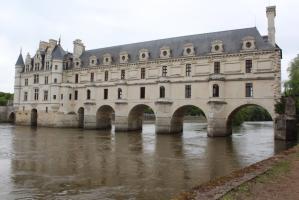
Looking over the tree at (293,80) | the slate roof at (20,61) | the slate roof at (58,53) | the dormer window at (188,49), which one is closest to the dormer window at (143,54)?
the dormer window at (188,49)

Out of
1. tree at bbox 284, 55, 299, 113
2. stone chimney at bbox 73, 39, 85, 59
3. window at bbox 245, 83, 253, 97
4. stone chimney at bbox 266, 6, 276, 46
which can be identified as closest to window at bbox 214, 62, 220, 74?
window at bbox 245, 83, 253, 97

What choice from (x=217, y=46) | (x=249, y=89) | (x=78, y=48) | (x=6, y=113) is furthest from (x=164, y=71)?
(x=6, y=113)

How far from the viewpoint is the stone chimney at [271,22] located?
3219cm

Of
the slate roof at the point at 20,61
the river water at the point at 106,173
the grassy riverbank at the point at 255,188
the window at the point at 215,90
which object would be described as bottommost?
the river water at the point at 106,173

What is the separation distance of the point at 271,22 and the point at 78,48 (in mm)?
31696

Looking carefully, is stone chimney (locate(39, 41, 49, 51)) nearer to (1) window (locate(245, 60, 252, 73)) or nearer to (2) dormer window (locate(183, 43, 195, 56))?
(2) dormer window (locate(183, 43, 195, 56))

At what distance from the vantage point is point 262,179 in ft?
29.7

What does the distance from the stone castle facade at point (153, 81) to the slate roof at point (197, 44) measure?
10cm

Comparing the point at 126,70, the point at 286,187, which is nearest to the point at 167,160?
the point at 286,187

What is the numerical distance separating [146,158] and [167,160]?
1493 millimetres

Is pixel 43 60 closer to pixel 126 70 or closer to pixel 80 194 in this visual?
pixel 126 70

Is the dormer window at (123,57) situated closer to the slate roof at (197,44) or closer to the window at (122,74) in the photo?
the slate roof at (197,44)

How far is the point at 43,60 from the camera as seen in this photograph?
5181 cm

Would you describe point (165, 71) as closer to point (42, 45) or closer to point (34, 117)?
point (42, 45)
